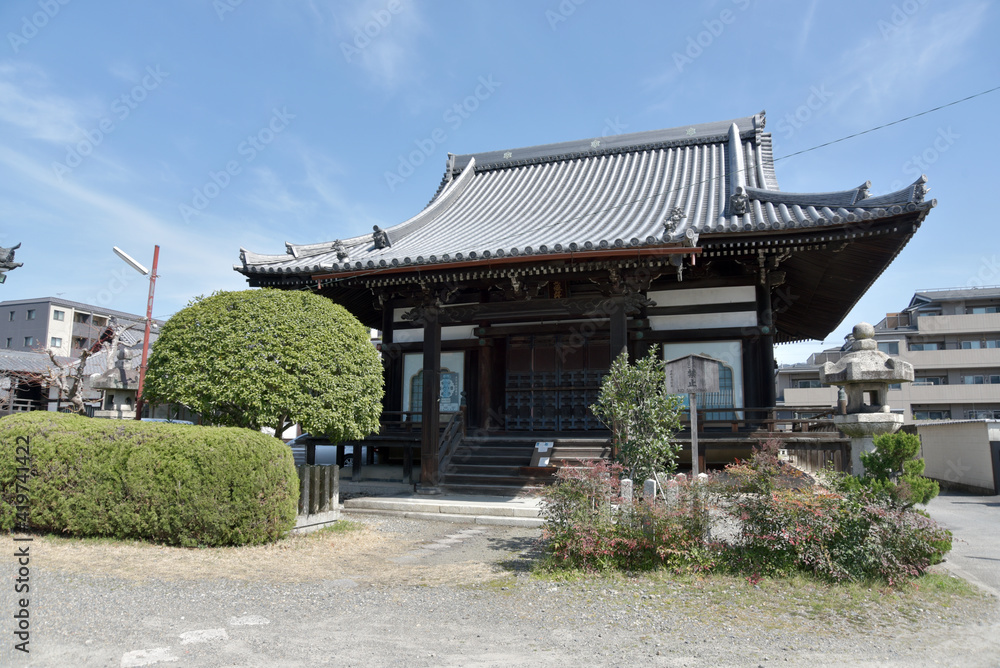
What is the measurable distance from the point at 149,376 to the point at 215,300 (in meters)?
1.42

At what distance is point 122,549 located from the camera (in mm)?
7254

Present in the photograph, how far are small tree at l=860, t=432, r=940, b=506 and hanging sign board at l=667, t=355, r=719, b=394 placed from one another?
1.99m

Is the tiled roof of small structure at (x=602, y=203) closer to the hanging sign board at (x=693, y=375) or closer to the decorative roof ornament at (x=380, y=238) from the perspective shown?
the decorative roof ornament at (x=380, y=238)

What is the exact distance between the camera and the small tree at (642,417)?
25.7ft

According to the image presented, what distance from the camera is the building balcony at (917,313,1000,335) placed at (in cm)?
3953

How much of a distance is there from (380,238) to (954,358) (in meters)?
40.6

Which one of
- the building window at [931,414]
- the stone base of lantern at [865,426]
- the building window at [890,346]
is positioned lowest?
the stone base of lantern at [865,426]

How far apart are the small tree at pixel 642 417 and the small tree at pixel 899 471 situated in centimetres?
222

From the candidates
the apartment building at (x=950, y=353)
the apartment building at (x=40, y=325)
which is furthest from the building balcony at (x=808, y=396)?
the apartment building at (x=40, y=325)

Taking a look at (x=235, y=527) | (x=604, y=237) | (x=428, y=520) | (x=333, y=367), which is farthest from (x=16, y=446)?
(x=604, y=237)

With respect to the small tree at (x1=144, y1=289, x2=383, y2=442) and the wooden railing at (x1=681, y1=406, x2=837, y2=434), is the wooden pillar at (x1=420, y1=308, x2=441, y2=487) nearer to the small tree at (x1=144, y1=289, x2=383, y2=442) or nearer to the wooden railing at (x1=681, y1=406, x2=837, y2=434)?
the small tree at (x1=144, y1=289, x2=383, y2=442)

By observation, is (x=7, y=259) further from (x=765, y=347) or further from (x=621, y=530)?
(x=765, y=347)

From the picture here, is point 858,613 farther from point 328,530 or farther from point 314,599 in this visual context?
point 328,530

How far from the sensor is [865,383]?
873 centimetres
